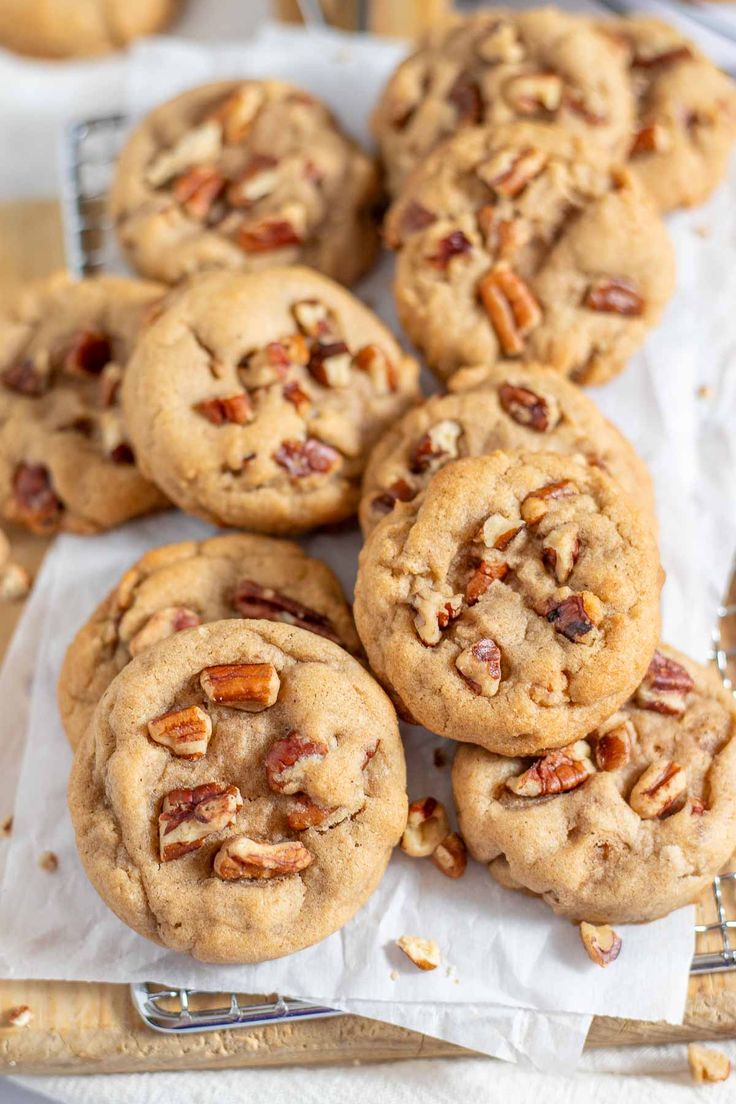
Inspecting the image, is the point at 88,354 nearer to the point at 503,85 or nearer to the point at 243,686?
the point at 243,686

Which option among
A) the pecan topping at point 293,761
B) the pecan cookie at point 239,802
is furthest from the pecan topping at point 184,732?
the pecan topping at point 293,761

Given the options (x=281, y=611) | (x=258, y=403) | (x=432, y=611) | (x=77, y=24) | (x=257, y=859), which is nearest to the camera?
(x=257, y=859)

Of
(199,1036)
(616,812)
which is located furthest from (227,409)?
(199,1036)

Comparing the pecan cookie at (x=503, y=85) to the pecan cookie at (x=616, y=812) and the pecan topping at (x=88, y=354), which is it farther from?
the pecan cookie at (x=616, y=812)

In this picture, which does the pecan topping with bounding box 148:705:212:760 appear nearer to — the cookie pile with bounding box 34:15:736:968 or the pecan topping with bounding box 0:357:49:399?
the cookie pile with bounding box 34:15:736:968

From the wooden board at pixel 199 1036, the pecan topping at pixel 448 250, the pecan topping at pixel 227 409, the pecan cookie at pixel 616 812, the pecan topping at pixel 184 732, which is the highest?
the pecan topping at pixel 448 250

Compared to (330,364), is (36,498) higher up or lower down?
lower down
